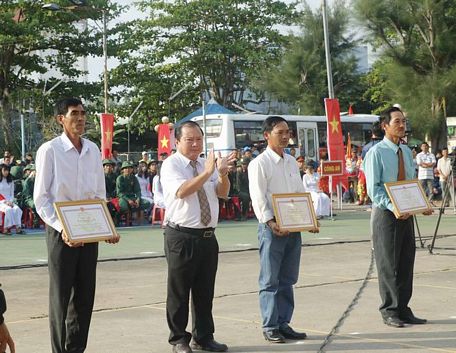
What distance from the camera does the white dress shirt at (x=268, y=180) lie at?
7348mm

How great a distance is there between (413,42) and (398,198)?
3016 cm

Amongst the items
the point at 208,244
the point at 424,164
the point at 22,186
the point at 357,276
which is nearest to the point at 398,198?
the point at 208,244

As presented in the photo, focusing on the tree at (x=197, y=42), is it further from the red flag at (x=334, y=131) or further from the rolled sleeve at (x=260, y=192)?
the rolled sleeve at (x=260, y=192)

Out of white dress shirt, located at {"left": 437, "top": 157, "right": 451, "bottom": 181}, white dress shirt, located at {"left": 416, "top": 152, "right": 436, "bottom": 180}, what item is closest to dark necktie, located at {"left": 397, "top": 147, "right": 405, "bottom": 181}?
white dress shirt, located at {"left": 437, "top": 157, "right": 451, "bottom": 181}

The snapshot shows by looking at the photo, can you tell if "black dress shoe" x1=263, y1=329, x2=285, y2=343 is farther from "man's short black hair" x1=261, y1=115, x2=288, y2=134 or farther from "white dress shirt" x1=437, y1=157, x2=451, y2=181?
"white dress shirt" x1=437, y1=157, x2=451, y2=181

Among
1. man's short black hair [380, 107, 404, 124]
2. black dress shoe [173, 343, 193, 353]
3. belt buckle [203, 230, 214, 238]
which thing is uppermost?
man's short black hair [380, 107, 404, 124]

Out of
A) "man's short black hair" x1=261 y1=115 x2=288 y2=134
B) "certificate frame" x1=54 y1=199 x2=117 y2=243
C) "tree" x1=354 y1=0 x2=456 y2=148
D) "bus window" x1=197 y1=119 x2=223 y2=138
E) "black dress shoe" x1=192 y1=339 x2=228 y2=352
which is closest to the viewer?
"certificate frame" x1=54 y1=199 x2=117 y2=243

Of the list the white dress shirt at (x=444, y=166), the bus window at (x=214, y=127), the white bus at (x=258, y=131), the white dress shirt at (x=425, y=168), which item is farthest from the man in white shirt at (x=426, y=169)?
the bus window at (x=214, y=127)

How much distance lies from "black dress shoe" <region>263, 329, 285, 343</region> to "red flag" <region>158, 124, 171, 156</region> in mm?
18027

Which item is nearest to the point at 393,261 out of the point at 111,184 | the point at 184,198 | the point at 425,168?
the point at 184,198

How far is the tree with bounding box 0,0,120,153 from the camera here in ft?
124

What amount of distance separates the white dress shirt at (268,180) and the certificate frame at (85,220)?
59.0 inches

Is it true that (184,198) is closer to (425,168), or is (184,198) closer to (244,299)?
(244,299)

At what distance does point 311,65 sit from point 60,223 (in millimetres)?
47463
